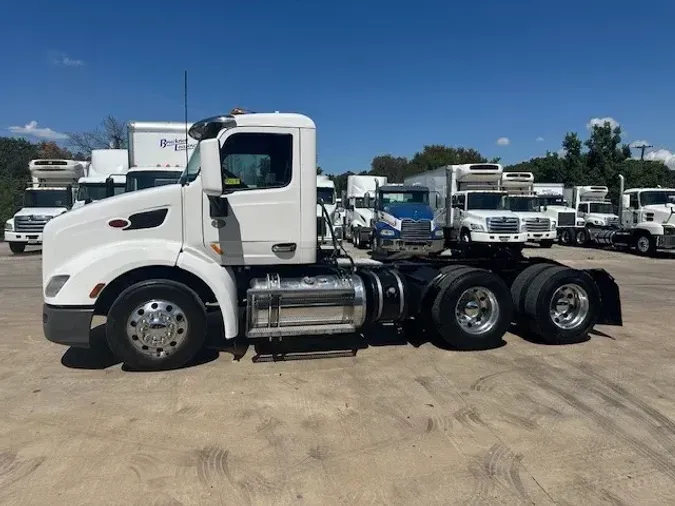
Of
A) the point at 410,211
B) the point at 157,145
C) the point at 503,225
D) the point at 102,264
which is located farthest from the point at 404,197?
the point at 102,264

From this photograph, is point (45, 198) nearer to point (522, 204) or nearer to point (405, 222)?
point (405, 222)

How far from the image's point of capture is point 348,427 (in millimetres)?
4246

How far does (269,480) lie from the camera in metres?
3.45

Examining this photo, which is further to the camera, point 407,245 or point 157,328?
point 407,245

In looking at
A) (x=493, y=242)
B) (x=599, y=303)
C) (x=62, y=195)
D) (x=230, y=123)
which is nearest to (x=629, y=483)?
(x=599, y=303)

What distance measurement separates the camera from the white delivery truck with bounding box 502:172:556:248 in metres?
20.9

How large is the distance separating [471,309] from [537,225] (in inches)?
627

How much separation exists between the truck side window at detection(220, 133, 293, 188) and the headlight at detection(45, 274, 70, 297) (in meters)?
1.86

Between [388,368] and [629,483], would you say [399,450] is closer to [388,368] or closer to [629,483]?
[629,483]

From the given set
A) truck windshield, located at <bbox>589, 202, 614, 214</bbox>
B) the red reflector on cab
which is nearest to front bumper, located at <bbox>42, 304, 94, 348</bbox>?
the red reflector on cab

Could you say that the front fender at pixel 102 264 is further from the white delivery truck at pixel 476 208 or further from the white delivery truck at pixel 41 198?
the white delivery truck at pixel 41 198

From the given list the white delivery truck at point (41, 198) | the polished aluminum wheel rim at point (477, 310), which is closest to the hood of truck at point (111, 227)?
the polished aluminum wheel rim at point (477, 310)

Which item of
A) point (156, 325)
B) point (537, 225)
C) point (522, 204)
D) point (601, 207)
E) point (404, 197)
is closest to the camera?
point (156, 325)

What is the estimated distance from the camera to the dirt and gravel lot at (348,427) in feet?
11.0
